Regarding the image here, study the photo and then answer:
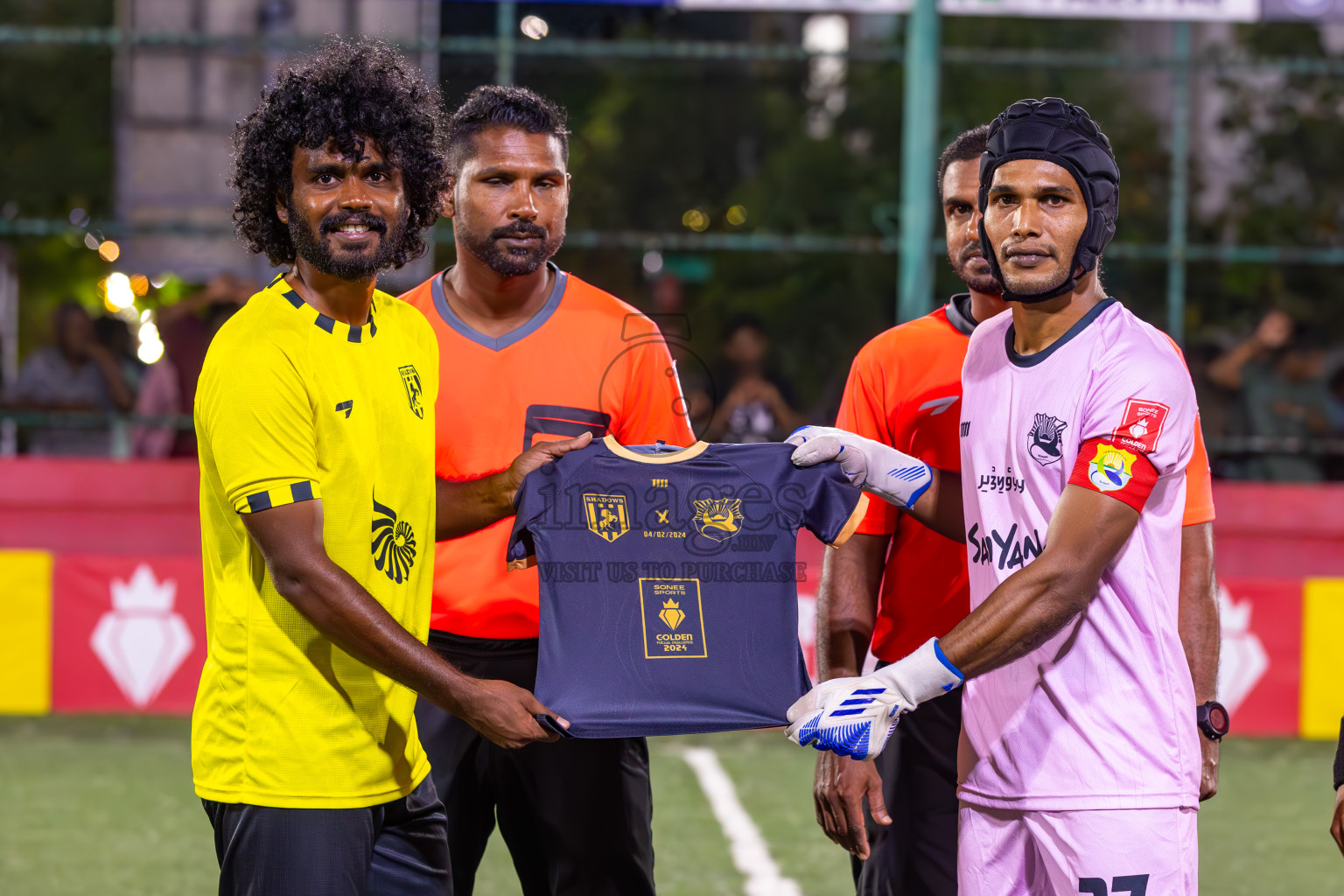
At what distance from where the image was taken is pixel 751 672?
10.7 ft

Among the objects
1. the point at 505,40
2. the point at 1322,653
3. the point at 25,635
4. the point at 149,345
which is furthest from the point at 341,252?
the point at 149,345

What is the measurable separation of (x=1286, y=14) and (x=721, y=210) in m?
4.10

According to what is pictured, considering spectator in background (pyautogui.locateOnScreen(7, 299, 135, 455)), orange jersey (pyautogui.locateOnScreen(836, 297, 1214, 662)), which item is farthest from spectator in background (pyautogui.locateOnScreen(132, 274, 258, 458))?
orange jersey (pyautogui.locateOnScreen(836, 297, 1214, 662))

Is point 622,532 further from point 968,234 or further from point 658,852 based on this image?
point 658,852

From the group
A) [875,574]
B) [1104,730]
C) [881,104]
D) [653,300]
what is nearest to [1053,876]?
[1104,730]

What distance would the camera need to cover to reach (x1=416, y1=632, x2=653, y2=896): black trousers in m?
3.70

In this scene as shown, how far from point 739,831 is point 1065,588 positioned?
4045 mm

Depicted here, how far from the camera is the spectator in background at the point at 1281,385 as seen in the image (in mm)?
10047

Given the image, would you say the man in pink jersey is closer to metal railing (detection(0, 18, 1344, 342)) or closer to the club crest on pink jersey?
the club crest on pink jersey

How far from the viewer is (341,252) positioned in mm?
3012

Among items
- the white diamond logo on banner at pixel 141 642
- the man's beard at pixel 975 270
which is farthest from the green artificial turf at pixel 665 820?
the man's beard at pixel 975 270

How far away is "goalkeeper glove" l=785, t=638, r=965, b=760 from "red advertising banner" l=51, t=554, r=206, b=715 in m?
6.08

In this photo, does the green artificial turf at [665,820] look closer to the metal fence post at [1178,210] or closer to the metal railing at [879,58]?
the metal fence post at [1178,210]

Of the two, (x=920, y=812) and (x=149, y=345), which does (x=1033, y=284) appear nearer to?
(x=920, y=812)
